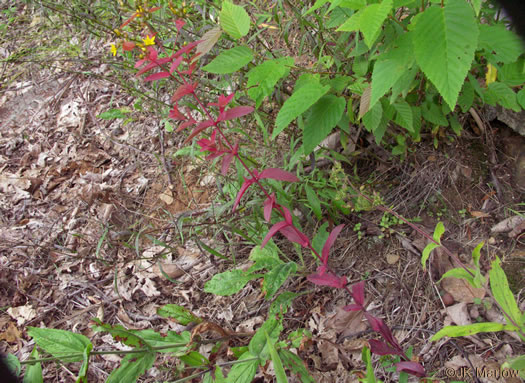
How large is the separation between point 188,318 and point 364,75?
142cm

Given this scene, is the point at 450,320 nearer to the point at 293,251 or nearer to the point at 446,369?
the point at 446,369

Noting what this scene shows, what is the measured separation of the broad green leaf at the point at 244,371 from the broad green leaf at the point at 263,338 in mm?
28

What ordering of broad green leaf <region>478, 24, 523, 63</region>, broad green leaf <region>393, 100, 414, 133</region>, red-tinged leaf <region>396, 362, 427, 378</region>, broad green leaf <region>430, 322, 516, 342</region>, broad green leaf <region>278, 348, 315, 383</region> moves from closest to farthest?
broad green leaf <region>430, 322, 516, 342</region>, red-tinged leaf <region>396, 362, 427, 378</region>, broad green leaf <region>478, 24, 523, 63</region>, broad green leaf <region>278, 348, 315, 383</region>, broad green leaf <region>393, 100, 414, 133</region>

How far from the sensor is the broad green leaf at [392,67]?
4.53ft

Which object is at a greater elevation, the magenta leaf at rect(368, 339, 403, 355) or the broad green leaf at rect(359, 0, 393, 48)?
the broad green leaf at rect(359, 0, 393, 48)

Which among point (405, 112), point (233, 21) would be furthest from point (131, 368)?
point (405, 112)

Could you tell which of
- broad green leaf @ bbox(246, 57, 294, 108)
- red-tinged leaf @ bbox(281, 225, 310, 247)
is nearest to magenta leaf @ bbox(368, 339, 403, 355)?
red-tinged leaf @ bbox(281, 225, 310, 247)

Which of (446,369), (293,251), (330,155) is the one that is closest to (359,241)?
(293,251)

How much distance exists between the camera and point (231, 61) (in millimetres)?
1698

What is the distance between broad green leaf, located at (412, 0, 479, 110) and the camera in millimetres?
1105

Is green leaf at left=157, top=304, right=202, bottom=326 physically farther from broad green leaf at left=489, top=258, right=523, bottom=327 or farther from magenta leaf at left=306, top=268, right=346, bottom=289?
broad green leaf at left=489, top=258, right=523, bottom=327

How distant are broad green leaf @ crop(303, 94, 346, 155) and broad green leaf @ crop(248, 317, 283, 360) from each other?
0.80 meters

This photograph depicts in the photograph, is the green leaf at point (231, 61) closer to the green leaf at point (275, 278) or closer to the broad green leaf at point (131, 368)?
the green leaf at point (275, 278)

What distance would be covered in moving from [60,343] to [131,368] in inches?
10.7
